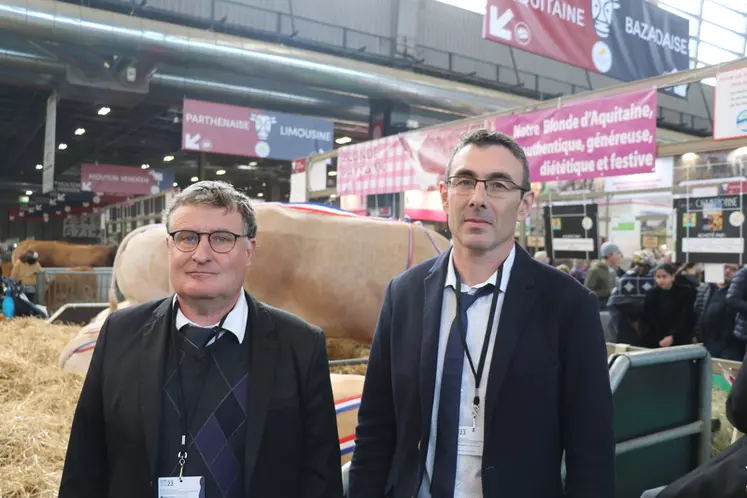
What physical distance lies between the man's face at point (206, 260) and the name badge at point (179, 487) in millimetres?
401

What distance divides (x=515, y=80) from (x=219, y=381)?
1476 centimetres

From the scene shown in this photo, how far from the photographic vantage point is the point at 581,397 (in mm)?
1384

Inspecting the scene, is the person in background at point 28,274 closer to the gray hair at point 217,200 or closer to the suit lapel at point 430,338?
the gray hair at point 217,200

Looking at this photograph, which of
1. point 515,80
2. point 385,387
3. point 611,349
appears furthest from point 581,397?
point 515,80

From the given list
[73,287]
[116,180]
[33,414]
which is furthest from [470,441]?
[116,180]

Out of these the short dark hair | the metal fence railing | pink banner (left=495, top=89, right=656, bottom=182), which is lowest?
the metal fence railing

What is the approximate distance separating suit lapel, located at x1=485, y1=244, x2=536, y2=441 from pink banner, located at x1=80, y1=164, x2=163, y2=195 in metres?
14.3

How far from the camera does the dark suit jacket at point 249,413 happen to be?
1.36 meters

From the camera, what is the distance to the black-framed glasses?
4.69 feet

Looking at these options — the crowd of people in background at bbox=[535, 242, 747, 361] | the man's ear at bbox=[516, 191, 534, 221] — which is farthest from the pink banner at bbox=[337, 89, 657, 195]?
the man's ear at bbox=[516, 191, 534, 221]

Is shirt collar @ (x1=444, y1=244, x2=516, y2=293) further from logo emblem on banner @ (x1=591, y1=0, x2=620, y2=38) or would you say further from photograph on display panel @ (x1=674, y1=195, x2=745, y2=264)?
logo emblem on banner @ (x1=591, y1=0, x2=620, y2=38)

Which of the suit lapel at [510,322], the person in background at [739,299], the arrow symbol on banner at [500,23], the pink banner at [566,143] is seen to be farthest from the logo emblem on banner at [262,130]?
the suit lapel at [510,322]

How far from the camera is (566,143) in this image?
14.1ft

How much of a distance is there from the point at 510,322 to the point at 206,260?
716mm
